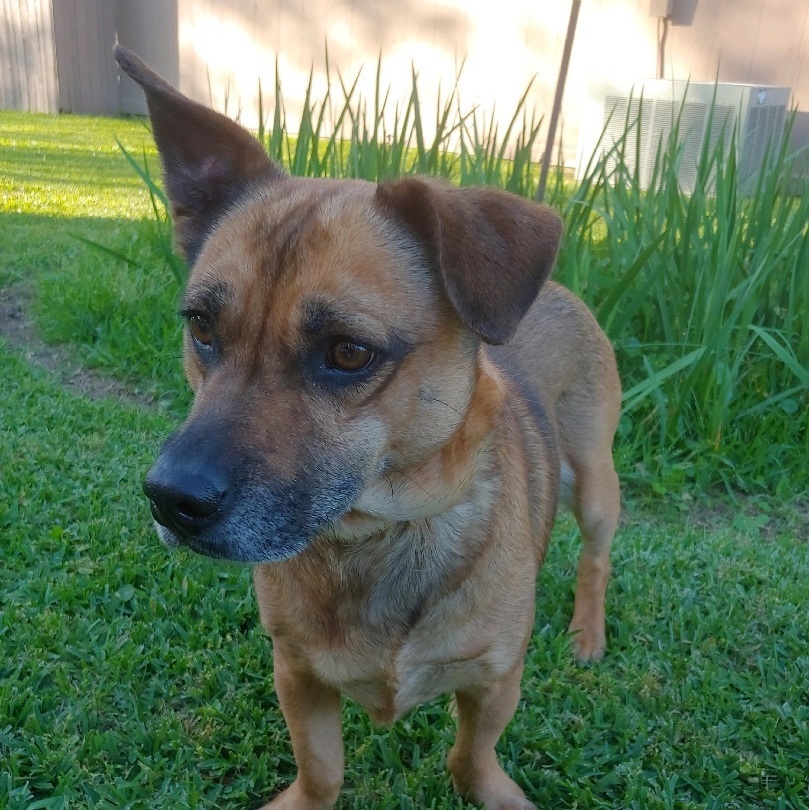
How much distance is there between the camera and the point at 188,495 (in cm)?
164

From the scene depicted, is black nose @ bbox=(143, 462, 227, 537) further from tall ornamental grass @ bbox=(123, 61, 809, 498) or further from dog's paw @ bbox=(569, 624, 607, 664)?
tall ornamental grass @ bbox=(123, 61, 809, 498)

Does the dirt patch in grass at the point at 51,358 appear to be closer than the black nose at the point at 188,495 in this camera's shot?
No

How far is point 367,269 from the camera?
1.94m

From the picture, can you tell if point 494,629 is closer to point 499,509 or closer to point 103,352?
point 499,509

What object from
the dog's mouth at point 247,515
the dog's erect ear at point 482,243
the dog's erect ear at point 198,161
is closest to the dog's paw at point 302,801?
the dog's mouth at point 247,515

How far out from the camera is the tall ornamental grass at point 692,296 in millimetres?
4379

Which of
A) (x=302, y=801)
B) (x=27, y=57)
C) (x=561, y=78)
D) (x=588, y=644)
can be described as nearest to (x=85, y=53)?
(x=27, y=57)

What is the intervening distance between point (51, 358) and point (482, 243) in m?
4.08

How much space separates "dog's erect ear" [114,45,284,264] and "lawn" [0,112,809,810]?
1.39 metres

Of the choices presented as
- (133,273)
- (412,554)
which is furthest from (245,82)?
(412,554)

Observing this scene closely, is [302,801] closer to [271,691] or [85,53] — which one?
[271,691]

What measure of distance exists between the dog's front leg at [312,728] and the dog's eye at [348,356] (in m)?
0.87

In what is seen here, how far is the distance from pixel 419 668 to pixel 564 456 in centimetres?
140

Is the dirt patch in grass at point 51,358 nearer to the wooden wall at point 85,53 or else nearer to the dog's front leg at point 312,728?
the dog's front leg at point 312,728
